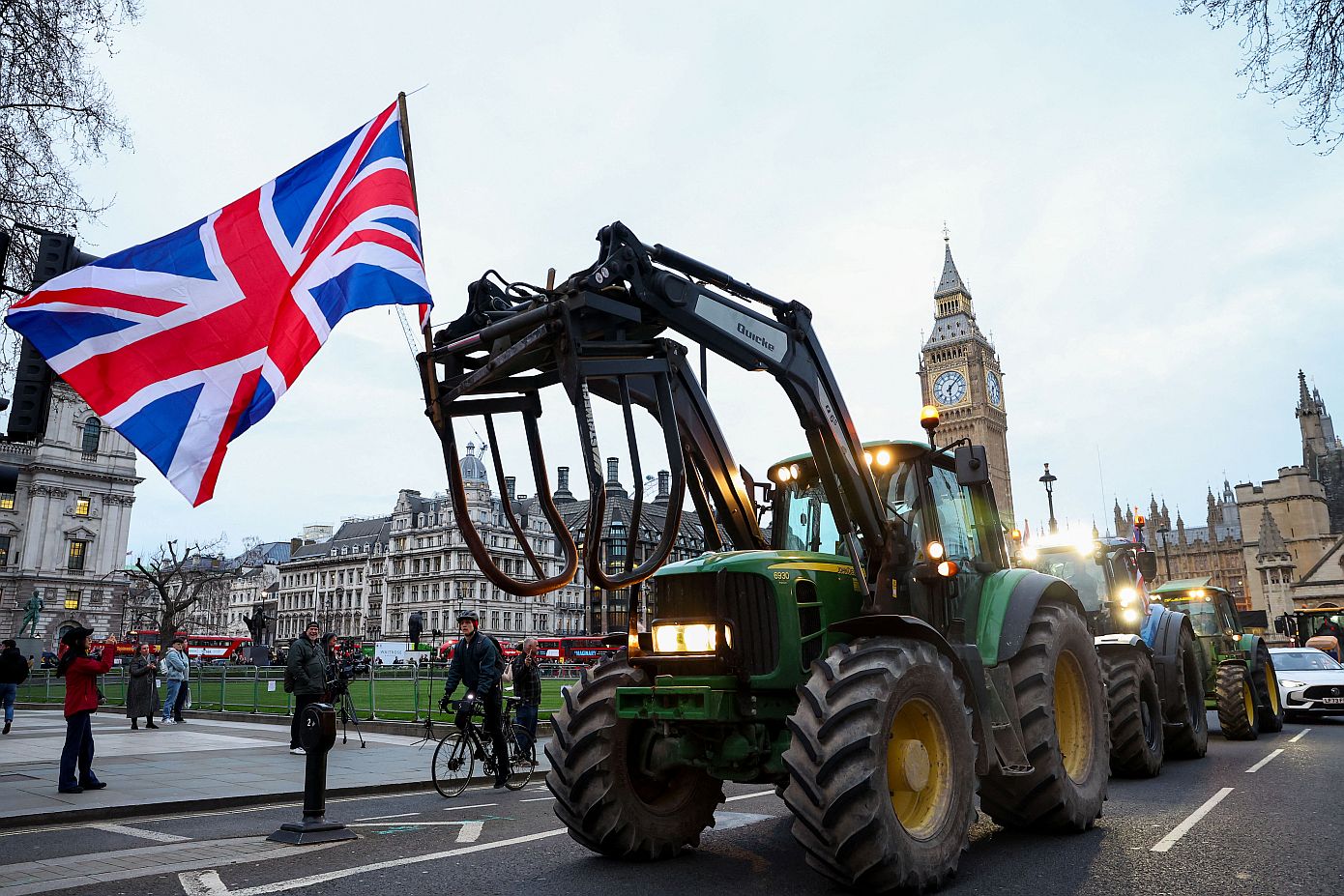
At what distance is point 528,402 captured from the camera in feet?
19.3

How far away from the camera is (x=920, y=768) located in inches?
220

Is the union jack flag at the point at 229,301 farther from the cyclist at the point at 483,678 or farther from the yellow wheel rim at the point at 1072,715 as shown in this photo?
the yellow wheel rim at the point at 1072,715

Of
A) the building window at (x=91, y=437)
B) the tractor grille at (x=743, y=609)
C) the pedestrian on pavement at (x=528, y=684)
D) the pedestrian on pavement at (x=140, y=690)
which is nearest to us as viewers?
the tractor grille at (x=743, y=609)

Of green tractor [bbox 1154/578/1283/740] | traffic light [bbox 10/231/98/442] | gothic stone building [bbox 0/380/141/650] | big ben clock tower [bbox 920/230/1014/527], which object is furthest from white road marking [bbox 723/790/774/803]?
big ben clock tower [bbox 920/230/1014/527]

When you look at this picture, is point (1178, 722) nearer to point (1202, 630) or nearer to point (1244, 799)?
point (1244, 799)

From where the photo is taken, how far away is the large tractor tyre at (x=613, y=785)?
6141 millimetres

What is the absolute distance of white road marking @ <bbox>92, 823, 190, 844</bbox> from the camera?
26.3 ft

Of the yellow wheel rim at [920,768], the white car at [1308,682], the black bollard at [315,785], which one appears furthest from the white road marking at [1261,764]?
the black bollard at [315,785]

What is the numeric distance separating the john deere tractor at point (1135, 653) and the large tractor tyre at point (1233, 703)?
2490 mm

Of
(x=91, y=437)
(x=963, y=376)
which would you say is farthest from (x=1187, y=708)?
(x=963, y=376)

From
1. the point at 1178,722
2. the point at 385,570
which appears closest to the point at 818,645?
the point at 1178,722

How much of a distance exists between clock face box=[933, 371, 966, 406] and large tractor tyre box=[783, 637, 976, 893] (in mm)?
122376

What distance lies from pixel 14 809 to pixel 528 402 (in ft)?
25.8

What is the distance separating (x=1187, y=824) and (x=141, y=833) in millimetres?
9206
